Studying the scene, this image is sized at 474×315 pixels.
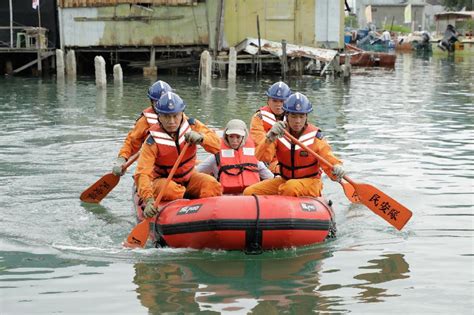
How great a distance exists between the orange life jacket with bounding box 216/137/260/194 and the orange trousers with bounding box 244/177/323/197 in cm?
32

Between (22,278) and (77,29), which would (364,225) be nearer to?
(22,278)

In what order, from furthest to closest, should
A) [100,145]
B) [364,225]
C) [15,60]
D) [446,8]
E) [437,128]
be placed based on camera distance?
1. [446,8]
2. [15,60]
3. [437,128]
4. [100,145]
5. [364,225]

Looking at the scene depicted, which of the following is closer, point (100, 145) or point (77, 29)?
point (100, 145)

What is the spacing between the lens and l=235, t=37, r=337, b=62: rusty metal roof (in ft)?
107

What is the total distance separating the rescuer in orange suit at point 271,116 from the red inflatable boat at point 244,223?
2.57 m

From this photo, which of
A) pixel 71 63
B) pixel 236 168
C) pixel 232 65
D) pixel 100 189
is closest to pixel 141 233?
pixel 236 168

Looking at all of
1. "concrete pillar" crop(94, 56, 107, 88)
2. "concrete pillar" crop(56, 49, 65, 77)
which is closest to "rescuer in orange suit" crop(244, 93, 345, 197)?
"concrete pillar" crop(94, 56, 107, 88)

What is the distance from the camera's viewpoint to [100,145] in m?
17.2

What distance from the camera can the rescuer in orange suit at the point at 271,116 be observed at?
12031 millimetres

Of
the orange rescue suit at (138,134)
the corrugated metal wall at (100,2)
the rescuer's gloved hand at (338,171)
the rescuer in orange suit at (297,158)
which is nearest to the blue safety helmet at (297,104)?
the rescuer in orange suit at (297,158)

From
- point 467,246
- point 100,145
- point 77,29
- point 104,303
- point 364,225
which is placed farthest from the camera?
point 77,29

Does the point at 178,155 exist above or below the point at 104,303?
above

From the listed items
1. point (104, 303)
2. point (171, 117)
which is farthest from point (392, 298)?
point (171, 117)

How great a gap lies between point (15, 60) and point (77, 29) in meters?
4.70
